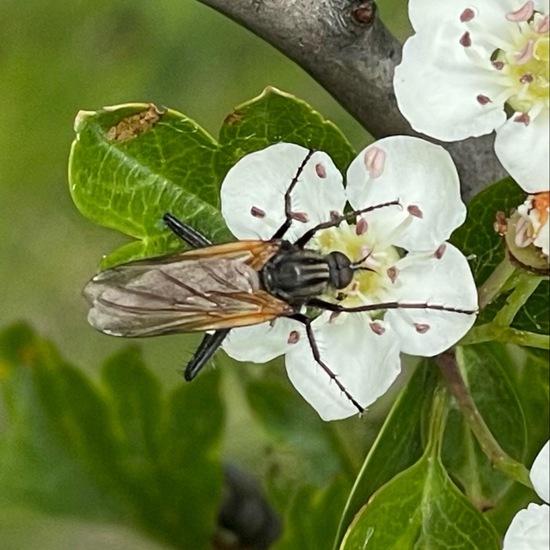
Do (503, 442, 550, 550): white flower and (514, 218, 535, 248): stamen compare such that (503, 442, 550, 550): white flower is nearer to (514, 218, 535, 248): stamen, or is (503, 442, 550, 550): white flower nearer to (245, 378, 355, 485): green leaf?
(514, 218, 535, 248): stamen

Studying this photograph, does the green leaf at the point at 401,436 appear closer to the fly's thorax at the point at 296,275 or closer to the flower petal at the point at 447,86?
the fly's thorax at the point at 296,275

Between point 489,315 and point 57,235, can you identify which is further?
point 57,235

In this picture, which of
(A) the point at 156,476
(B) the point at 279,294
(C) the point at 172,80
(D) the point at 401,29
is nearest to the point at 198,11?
(C) the point at 172,80

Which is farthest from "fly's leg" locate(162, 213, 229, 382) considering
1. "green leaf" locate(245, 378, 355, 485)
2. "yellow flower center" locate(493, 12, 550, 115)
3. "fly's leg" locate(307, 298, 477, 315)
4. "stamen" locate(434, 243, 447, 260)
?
"green leaf" locate(245, 378, 355, 485)

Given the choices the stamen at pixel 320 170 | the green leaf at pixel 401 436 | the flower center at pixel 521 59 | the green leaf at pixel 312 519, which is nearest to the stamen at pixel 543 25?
the flower center at pixel 521 59

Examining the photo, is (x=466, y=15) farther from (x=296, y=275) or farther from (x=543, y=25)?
(x=296, y=275)

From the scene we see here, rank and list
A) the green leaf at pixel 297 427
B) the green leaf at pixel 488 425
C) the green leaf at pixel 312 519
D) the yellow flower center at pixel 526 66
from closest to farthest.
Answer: the yellow flower center at pixel 526 66 → the green leaf at pixel 488 425 → the green leaf at pixel 312 519 → the green leaf at pixel 297 427

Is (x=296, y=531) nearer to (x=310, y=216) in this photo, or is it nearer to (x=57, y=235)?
(x=310, y=216)
